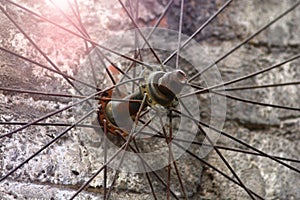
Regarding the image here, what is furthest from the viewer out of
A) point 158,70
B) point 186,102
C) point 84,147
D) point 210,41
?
point 210,41

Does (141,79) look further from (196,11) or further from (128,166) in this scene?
(196,11)

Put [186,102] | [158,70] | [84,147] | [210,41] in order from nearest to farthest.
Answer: [158,70] → [84,147] → [186,102] → [210,41]

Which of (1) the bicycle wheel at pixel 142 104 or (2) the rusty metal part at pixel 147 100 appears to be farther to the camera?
(1) the bicycle wheel at pixel 142 104

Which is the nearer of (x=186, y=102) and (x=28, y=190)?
(x=28, y=190)

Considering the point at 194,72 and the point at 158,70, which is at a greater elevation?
the point at 194,72

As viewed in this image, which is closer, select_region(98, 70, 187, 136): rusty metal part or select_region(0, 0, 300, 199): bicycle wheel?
select_region(98, 70, 187, 136): rusty metal part

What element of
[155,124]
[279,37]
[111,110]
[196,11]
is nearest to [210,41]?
[196,11]

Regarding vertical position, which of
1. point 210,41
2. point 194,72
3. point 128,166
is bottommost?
point 128,166
